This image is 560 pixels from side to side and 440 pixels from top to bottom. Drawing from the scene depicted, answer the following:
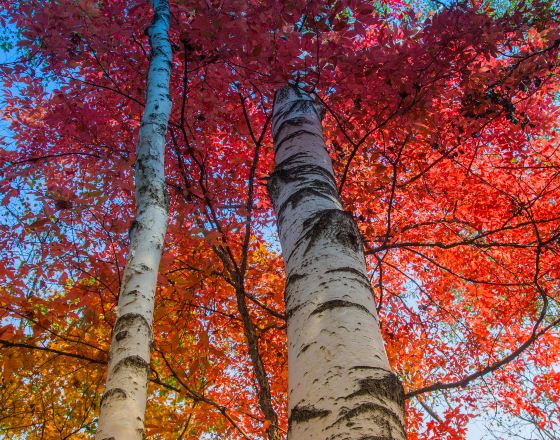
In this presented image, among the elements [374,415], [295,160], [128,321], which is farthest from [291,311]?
[295,160]

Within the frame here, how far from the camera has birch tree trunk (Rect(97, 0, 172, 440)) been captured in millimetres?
1235

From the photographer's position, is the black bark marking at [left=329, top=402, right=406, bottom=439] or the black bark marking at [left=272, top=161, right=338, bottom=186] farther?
the black bark marking at [left=272, top=161, right=338, bottom=186]

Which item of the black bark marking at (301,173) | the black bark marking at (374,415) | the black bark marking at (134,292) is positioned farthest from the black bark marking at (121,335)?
the black bark marking at (301,173)

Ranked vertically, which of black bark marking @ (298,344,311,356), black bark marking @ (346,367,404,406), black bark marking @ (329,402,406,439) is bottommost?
black bark marking @ (329,402,406,439)

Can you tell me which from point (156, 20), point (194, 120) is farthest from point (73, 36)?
point (194, 120)

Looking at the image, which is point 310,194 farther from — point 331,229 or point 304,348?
point 304,348

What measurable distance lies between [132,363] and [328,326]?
756 mm

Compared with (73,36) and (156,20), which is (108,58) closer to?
(73,36)

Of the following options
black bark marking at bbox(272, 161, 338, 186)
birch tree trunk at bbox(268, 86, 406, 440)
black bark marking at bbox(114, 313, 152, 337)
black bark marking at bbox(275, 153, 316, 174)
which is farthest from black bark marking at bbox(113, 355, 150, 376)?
black bark marking at bbox(275, 153, 316, 174)

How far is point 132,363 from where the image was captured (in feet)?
Result: 4.47

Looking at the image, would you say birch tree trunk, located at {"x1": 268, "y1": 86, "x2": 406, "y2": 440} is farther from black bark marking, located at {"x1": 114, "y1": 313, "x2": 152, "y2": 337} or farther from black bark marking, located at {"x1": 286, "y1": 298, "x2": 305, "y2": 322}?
black bark marking, located at {"x1": 114, "y1": 313, "x2": 152, "y2": 337}

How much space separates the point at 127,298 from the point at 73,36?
2.91 metres

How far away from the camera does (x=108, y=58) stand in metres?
3.72

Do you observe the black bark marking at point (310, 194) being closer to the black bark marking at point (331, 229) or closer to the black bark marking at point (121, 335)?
the black bark marking at point (331, 229)
